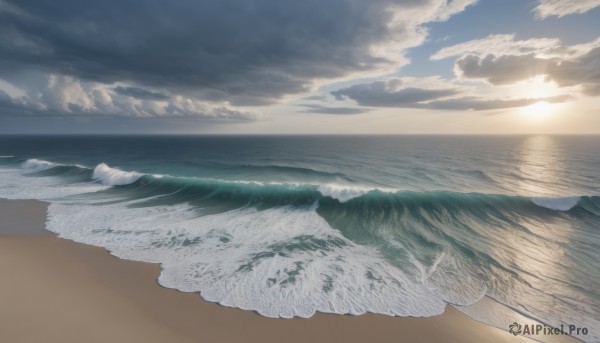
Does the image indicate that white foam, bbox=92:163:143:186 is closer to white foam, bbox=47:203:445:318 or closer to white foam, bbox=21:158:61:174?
white foam, bbox=47:203:445:318

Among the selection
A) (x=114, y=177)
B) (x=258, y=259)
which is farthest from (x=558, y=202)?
(x=114, y=177)

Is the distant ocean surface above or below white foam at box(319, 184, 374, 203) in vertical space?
below

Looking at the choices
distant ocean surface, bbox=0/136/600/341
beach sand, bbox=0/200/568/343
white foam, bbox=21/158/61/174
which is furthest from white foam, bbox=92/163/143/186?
beach sand, bbox=0/200/568/343

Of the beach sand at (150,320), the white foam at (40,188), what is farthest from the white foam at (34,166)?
the beach sand at (150,320)

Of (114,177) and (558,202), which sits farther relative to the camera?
(114,177)

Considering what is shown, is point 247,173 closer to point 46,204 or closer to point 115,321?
point 46,204

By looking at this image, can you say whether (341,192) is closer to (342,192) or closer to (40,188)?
(342,192)

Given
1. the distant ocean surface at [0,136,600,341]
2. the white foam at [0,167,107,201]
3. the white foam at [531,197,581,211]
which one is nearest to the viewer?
the distant ocean surface at [0,136,600,341]
